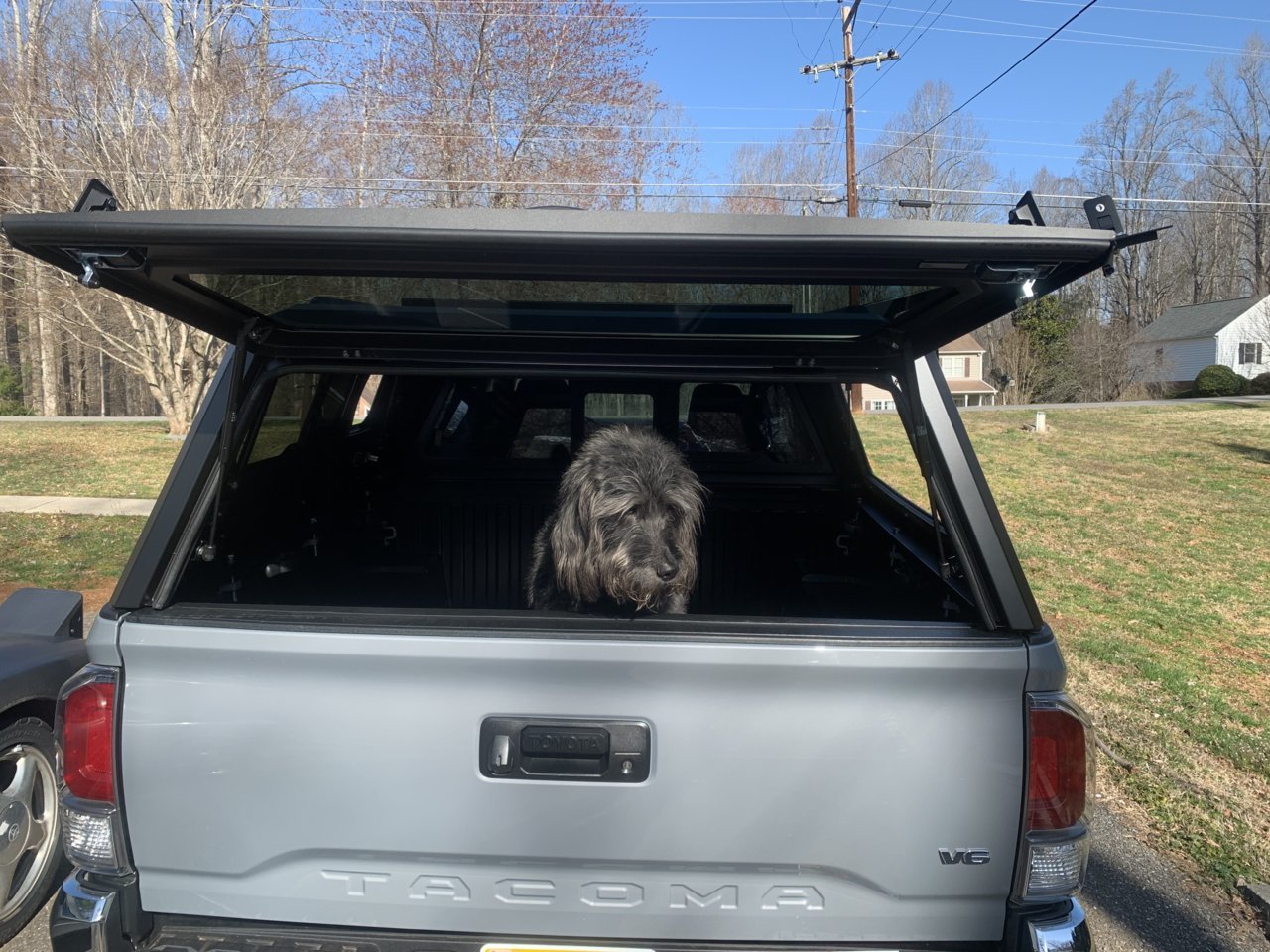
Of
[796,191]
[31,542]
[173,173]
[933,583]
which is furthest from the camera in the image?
[796,191]

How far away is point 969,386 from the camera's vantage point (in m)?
53.6

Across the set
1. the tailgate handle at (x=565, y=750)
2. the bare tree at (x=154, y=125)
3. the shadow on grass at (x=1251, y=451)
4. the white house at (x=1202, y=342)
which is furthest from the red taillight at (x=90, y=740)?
the white house at (x=1202, y=342)

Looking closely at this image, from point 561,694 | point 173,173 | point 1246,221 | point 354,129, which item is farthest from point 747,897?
point 1246,221

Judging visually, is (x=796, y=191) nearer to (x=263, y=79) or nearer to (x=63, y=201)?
(x=263, y=79)

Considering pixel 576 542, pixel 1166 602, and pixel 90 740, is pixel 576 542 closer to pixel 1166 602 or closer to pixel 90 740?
pixel 90 740

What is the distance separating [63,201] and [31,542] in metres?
8.93

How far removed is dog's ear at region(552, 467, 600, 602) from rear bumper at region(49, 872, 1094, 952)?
3.60 ft

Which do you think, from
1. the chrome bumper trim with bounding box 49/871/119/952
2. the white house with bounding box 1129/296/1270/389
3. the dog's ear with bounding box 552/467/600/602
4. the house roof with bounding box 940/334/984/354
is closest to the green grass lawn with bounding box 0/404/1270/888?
the dog's ear with bounding box 552/467/600/602

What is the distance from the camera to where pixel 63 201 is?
14.9 m

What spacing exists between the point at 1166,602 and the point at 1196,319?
51051mm

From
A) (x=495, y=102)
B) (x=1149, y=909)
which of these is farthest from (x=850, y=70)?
(x=1149, y=909)

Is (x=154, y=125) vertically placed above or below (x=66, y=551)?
above

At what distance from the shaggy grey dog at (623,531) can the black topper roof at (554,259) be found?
61 centimetres

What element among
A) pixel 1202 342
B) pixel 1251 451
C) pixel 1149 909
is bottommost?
pixel 1149 909
